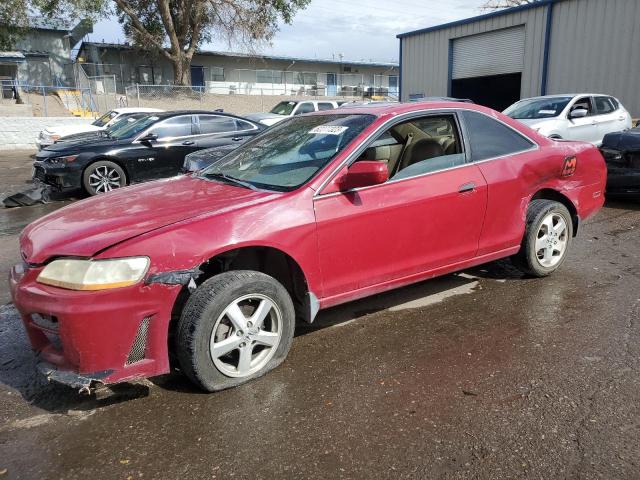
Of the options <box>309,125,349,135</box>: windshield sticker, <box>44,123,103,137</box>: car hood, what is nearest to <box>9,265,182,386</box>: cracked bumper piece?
<box>309,125,349,135</box>: windshield sticker

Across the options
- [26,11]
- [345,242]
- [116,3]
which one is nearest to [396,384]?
[345,242]

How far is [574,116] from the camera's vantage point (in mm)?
10484

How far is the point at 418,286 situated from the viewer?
464 centimetres

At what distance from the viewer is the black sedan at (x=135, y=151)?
899 cm

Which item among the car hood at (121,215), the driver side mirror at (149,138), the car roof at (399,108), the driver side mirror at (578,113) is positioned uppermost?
the car roof at (399,108)

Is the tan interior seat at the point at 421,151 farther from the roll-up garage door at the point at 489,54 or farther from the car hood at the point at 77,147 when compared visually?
the roll-up garage door at the point at 489,54

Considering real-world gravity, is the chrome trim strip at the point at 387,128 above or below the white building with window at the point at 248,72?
below

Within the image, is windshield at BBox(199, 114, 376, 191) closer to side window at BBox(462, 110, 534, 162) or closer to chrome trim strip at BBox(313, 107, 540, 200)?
chrome trim strip at BBox(313, 107, 540, 200)

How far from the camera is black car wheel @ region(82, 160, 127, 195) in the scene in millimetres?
9047

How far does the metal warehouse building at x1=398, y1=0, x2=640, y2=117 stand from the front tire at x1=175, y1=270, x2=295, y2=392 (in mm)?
16499

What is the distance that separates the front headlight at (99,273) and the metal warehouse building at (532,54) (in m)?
17.2

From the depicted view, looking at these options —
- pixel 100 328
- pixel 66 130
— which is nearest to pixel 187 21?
pixel 66 130

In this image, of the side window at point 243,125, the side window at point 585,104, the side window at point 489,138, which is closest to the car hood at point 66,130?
the side window at point 243,125

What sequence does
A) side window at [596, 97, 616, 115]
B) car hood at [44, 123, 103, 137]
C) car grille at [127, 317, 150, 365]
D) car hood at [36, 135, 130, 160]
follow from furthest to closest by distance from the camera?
1. car hood at [44, 123, 103, 137]
2. side window at [596, 97, 616, 115]
3. car hood at [36, 135, 130, 160]
4. car grille at [127, 317, 150, 365]
